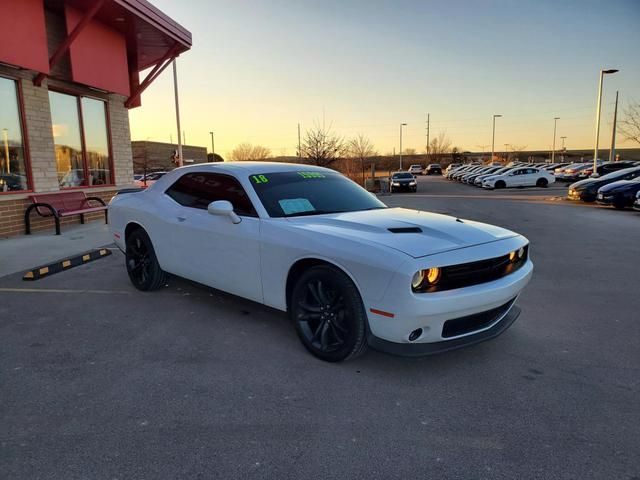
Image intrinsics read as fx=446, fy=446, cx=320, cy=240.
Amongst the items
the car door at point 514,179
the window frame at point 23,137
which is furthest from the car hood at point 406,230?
the car door at point 514,179

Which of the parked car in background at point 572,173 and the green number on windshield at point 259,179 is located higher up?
the green number on windshield at point 259,179

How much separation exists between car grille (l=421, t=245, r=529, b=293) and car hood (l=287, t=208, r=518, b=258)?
152 millimetres

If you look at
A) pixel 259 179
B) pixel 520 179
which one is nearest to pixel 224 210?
pixel 259 179

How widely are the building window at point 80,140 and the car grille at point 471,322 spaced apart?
1160cm

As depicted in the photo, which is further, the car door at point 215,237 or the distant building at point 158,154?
the distant building at point 158,154

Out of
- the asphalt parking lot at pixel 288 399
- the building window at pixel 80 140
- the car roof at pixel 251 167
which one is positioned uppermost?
the building window at pixel 80 140

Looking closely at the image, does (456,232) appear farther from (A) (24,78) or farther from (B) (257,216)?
(A) (24,78)

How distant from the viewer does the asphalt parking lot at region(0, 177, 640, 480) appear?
2.38 meters

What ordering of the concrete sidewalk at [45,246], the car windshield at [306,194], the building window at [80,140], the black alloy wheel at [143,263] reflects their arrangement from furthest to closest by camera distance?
the building window at [80,140] < the concrete sidewalk at [45,246] < the black alloy wheel at [143,263] < the car windshield at [306,194]

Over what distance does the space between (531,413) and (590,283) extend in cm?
392

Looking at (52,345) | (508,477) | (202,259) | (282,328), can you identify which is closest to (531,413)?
(508,477)

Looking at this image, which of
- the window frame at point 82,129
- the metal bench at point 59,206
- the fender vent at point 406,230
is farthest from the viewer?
the window frame at point 82,129

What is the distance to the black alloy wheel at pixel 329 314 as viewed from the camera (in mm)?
3240

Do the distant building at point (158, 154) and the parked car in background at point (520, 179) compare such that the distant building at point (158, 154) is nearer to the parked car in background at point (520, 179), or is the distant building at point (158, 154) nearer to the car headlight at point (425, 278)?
the parked car in background at point (520, 179)
